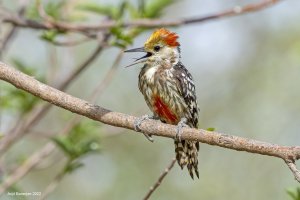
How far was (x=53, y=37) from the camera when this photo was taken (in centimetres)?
520

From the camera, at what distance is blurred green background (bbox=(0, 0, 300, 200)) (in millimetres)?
10492

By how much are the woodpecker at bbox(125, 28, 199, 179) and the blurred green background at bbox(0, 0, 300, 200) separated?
466 centimetres

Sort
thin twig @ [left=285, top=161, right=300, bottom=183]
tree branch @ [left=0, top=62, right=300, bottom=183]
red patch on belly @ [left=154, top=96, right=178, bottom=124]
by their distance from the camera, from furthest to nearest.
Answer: red patch on belly @ [left=154, top=96, right=178, bottom=124]
tree branch @ [left=0, top=62, right=300, bottom=183]
thin twig @ [left=285, top=161, right=300, bottom=183]

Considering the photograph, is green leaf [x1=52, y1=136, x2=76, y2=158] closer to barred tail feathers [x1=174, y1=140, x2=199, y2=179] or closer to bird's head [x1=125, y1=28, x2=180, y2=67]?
barred tail feathers [x1=174, y1=140, x2=199, y2=179]

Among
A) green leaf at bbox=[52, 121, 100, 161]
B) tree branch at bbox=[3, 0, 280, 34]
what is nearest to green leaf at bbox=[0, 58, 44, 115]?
green leaf at bbox=[52, 121, 100, 161]

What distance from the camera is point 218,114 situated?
433 inches

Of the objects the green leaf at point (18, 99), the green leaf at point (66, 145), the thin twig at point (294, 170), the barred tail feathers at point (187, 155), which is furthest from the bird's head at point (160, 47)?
the thin twig at point (294, 170)

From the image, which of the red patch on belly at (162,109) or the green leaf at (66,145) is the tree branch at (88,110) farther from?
the red patch on belly at (162,109)

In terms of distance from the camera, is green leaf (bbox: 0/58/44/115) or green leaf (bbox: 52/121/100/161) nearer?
green leaf (bbox: 52/121/100/161)

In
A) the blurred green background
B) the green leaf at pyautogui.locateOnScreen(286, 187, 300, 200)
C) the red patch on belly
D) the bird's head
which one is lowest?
the green leaf at pyautogui.locateOnScreen(286, 187, 300, 200)

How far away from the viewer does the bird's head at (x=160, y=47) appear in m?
5.74

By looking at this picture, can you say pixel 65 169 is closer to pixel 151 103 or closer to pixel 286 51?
pixel 151 103

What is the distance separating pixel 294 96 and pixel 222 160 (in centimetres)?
152

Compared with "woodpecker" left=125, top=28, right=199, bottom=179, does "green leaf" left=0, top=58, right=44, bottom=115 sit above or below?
below
